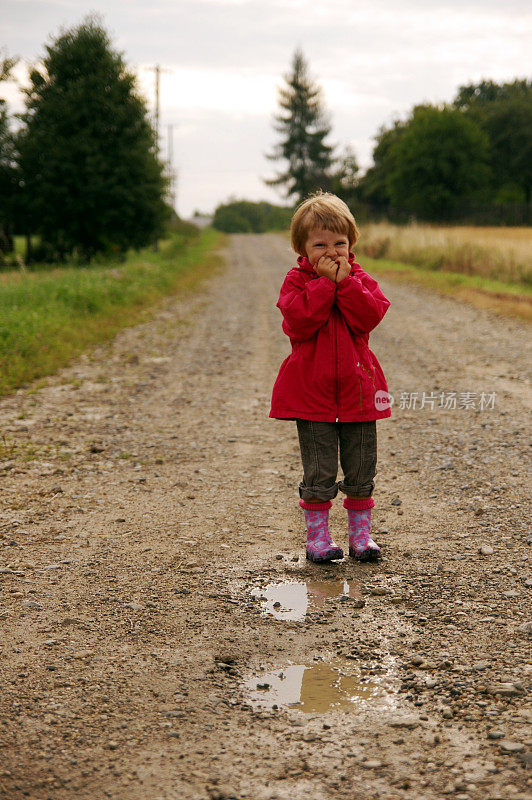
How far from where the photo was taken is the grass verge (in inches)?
505

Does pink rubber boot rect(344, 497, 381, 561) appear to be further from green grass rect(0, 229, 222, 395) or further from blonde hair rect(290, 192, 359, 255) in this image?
green grass rect(0, 229, 222, 395)

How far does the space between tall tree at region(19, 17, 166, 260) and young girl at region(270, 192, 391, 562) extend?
64.1 feet

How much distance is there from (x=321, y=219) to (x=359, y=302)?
1.36ft

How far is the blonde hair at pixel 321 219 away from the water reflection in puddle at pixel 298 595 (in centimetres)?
156

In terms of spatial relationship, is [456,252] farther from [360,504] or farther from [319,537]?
[319,537]

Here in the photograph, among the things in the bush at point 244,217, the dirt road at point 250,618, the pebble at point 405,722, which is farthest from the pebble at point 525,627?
the bush at point 244,217

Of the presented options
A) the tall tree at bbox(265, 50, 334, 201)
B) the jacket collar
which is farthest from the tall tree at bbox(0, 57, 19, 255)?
the tall tree at bbox(265, 50, 334, 201)

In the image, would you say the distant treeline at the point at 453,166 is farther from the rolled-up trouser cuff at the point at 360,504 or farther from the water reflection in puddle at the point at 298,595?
the water reflection in puddle at the point at 298,595

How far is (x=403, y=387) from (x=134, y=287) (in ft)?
30.1

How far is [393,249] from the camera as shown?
25.5 m

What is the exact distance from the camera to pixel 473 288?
15.9 meters

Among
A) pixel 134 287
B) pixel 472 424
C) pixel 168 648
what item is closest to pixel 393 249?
pixel 134 287

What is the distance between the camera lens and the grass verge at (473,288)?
42.1 ft

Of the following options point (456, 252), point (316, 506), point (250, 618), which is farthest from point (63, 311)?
point (456, 252)
